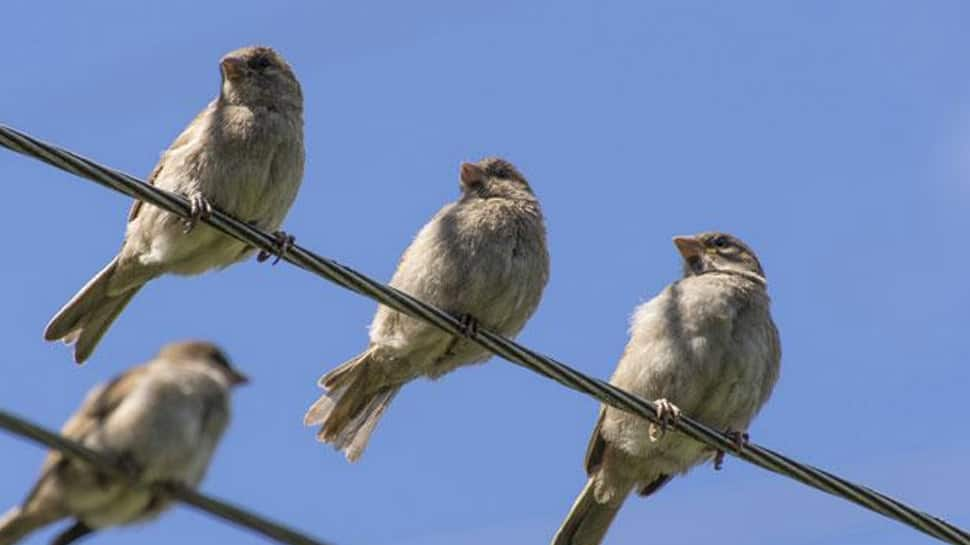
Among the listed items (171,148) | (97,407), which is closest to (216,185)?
(171,148)

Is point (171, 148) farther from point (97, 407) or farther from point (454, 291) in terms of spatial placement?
point (97, 407)

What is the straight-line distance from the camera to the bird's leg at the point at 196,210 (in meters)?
9.82

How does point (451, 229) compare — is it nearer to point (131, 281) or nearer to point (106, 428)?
point (131, 281)

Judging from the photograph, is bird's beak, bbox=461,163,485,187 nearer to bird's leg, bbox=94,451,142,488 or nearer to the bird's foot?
the bird's foot

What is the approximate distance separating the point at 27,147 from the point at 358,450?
442 cm

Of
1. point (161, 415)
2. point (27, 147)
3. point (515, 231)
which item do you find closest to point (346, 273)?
point (27, 147)

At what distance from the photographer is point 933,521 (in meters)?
8.59

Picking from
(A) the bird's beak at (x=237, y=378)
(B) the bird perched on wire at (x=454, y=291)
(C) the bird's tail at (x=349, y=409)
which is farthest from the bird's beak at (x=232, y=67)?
(A) the bird's beak at (x=237, y=378)

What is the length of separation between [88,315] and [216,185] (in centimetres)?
135

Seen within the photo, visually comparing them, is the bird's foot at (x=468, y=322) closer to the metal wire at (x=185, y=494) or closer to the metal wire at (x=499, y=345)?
the metal wire at (x=499, y=345)

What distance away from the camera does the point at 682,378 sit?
11.5 metres

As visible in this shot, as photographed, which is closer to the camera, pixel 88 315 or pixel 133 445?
pixel 133 445

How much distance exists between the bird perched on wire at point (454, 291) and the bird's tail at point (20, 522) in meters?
4.62

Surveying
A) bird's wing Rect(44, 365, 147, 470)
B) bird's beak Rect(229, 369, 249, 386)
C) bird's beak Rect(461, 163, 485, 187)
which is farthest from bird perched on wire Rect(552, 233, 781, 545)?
bird's wing Rect(44, 365, 147, 470)
